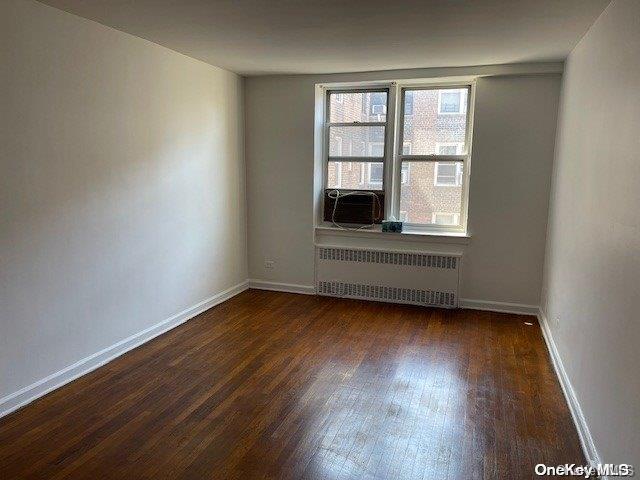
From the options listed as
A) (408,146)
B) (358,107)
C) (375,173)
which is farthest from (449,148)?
(358,107)

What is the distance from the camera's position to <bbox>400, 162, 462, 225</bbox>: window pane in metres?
4.94

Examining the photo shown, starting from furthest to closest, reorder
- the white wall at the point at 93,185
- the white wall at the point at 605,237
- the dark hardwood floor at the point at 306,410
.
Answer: the white wall at the point at 93,185 → the dark hardwood floor at the point at 306,410 → the white wall at the point at 605,237

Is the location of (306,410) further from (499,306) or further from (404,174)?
(404,174)

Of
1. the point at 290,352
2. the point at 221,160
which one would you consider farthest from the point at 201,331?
the point at 221,160

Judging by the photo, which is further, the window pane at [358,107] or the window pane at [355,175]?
the window pane at [355,175]

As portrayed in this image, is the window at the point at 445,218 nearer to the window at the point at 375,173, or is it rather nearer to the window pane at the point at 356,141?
the window at the point at 375,173

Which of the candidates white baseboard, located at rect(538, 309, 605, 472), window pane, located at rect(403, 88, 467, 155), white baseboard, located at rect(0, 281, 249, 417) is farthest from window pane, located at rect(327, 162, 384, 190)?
white baseboard, located at rect(538, 309, 605, 472)

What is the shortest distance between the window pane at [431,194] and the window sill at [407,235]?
0.63 ft

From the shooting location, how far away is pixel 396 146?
5047mm

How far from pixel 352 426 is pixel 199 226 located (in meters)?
2.66

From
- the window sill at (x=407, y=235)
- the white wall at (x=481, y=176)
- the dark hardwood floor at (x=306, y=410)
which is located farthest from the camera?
the window sill at (x=407, y=235)

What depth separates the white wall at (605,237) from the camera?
1.93m

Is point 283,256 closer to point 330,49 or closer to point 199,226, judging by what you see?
point 199,226

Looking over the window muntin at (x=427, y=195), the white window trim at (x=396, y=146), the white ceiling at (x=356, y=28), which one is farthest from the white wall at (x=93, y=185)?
the window muntin at (x=427, y=195)
